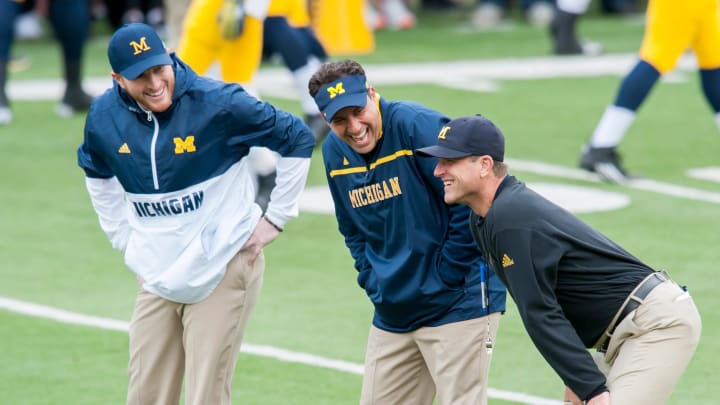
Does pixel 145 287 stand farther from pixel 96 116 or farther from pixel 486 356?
pixel 486 356

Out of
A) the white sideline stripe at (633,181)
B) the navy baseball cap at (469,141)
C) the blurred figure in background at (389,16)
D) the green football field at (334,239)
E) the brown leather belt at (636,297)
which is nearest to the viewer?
the navy baseball cap at (469,141)

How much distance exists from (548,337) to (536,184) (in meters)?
6.64

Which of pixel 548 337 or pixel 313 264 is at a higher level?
pixel 548 337

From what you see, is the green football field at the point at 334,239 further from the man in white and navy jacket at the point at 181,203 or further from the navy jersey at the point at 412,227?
the navy jersey at the point at 412,227

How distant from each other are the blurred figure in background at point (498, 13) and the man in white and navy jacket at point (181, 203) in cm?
1603

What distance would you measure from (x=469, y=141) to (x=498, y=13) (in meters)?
17.3

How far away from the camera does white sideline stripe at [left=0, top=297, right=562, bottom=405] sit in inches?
281

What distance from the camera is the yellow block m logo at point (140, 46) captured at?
5.75m

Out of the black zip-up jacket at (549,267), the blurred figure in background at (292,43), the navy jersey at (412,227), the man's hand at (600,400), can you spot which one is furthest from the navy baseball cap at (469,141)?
the blurred figure in background at (292,43)

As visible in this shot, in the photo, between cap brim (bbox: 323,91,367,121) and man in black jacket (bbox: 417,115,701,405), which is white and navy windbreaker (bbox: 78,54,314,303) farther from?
man in black jacket (bbox: 417,115,701,405)

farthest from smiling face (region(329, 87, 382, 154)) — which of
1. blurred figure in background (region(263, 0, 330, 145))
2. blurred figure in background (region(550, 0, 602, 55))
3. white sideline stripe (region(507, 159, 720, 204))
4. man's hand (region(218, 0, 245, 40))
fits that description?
blurred figure in background (region(550, 0, 602, 55))

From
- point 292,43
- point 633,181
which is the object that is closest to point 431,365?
point 633,181

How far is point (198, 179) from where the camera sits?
19.6 feet

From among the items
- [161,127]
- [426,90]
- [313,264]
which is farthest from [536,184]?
[161,127]
